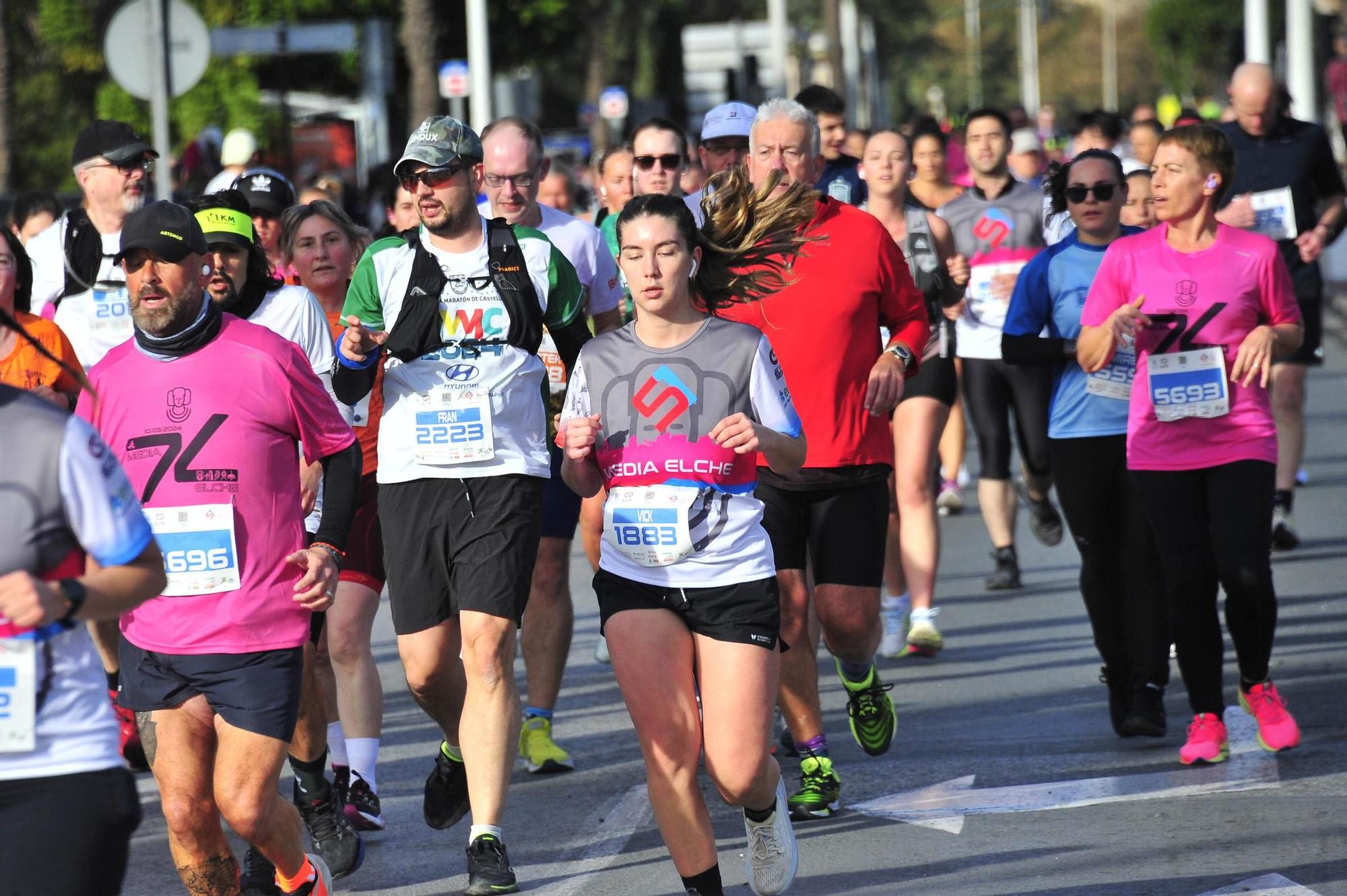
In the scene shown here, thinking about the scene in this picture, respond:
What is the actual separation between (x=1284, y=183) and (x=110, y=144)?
6154 millimetres

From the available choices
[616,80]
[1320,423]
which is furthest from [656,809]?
[616,80]

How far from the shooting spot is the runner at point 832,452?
6.74 m

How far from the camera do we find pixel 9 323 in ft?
11.9

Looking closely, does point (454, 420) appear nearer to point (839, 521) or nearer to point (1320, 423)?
point (839, 521)

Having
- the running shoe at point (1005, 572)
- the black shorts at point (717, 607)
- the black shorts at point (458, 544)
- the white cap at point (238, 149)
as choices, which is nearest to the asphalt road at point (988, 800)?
the black shorts at point (458, 544)

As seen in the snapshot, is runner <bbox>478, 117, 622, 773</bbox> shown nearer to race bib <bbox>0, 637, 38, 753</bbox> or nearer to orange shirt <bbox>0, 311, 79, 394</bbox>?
orange shirt <bbox>0, 311, 79, 394</bbox>

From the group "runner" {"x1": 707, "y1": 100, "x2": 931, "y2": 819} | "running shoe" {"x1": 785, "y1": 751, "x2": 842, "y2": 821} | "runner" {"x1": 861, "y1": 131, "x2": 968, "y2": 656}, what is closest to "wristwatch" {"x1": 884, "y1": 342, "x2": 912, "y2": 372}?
"runner" {"x1": 707, "y1": 100, "x2": 931, "y2": 819}

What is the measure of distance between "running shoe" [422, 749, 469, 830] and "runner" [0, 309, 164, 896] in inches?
110

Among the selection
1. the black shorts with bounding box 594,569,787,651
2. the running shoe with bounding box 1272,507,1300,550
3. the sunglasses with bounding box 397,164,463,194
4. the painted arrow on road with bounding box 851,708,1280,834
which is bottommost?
the painted arrow on road with bounding box 851,708,1280,834

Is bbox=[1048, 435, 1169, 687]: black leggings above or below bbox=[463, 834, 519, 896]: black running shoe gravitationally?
above

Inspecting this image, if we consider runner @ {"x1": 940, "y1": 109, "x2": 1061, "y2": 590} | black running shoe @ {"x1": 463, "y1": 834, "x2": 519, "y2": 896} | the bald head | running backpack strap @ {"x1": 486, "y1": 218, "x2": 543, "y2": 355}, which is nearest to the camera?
black running shoe @ {"x1": 463, "y1": 834, "x2": 519, "y2": 896}

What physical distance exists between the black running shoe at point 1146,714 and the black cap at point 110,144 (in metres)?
4.21

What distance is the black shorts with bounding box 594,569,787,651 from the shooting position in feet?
17.5

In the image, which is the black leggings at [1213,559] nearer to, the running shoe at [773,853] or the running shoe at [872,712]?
the running shoe at [872,712]
